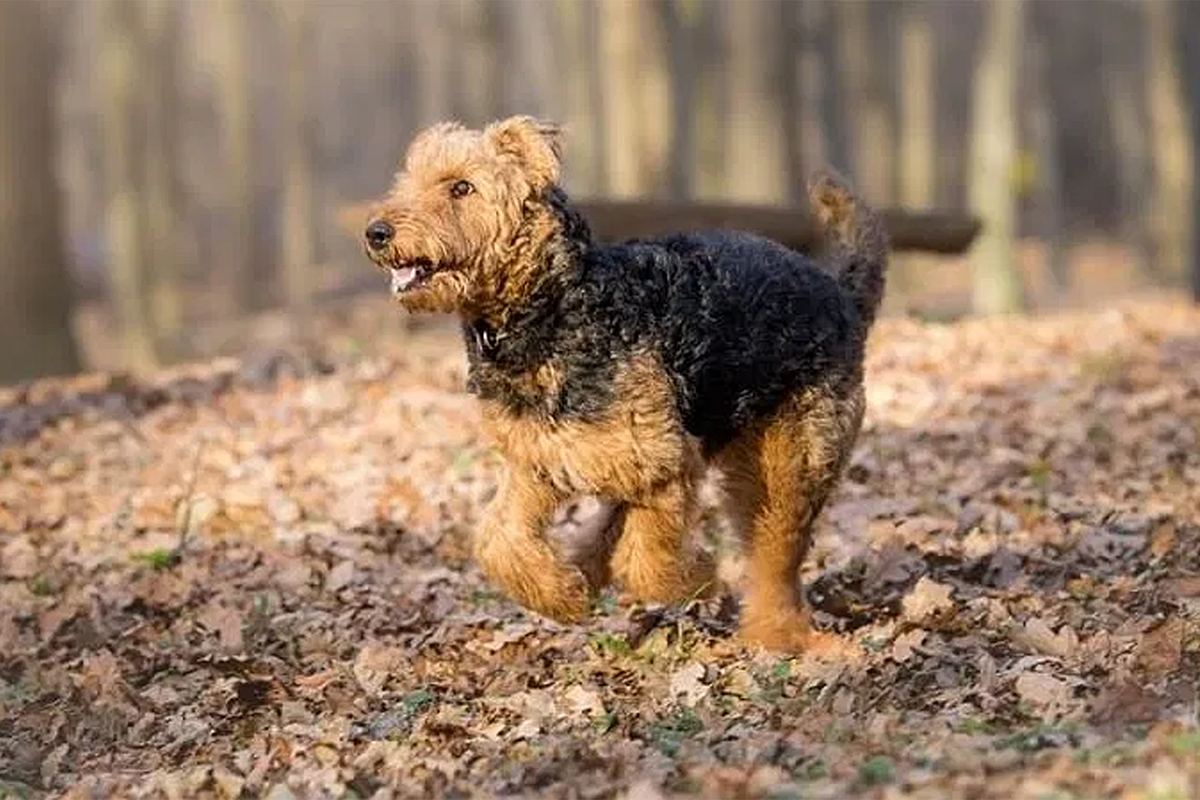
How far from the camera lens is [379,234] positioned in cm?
601

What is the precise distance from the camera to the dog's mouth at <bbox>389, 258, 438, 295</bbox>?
604cm

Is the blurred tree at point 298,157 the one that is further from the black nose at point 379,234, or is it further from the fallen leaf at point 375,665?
the black nose at point 379,234

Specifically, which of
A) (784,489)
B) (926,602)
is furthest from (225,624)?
(926,602)

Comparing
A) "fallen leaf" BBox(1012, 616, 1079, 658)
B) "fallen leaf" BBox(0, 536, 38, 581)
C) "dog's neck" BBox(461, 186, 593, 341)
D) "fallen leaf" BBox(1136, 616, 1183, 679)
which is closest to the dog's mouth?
"dog's neck" BBox(461, 186, 593, 341)

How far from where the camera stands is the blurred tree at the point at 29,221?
15914 mm

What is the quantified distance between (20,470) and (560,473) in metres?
5.39

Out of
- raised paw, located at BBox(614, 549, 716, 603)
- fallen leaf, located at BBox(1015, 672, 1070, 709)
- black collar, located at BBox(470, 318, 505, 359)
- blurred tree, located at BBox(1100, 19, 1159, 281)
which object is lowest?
blurred tree, located at BBox(1100, 19, 1159, 281)

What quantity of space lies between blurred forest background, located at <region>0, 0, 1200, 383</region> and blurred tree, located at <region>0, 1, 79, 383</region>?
0.02 metres

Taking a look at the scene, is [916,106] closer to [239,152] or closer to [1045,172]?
[1045,172]

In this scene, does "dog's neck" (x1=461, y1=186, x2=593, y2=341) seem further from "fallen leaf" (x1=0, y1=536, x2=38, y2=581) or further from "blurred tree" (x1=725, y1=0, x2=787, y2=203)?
"blurred tree" (x1=725, y1=0, x2=787, y2=203)

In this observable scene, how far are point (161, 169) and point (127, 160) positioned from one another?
5333mm

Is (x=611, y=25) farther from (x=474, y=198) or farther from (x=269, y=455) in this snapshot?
(x=474, y=198)

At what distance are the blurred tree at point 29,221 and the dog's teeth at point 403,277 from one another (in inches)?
411

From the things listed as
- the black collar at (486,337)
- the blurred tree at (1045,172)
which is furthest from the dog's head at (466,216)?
the blurred tree at (1045,172)
